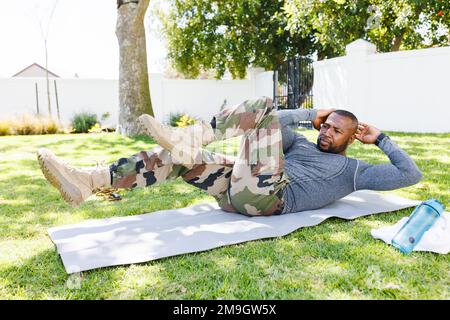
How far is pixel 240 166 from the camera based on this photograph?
2773 mm

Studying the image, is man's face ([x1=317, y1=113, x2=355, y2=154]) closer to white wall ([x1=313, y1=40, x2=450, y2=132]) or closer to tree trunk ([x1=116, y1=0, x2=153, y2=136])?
tree trunk ([x1=116, y1=0, x2=153, y2=136])

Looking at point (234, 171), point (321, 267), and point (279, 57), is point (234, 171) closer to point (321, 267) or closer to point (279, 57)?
point (321, 267)

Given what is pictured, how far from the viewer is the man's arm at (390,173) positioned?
2916 mm

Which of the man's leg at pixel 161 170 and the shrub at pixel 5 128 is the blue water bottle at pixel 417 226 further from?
the shrub at pixel 5 128

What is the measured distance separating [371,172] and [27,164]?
16.9 feet

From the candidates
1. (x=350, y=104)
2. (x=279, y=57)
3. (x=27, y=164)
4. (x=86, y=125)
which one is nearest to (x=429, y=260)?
(x=27, y=164)

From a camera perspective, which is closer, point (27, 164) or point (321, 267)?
point (321, 267)

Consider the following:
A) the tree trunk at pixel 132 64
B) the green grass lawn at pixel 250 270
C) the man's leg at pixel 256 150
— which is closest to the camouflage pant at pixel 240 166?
the man's leg at pixel 256 150

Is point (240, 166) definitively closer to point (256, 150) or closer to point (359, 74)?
point (256, 150)

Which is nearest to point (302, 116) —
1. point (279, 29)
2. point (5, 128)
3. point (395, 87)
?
point (395, 87)

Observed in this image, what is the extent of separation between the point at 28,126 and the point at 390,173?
34.3ft

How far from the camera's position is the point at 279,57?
53.7ft

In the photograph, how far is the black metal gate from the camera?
1392cm

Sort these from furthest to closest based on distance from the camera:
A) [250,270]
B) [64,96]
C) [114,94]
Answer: [114,94] → [64,96] → [250,270]
